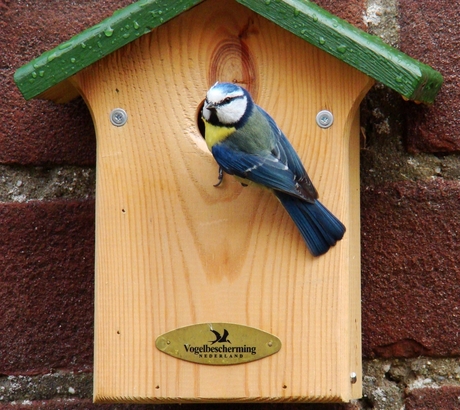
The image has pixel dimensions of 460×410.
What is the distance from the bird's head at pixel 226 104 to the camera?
→ 1516mm

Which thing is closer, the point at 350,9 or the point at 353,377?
the point at 353,377

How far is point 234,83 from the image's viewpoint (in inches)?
62.1

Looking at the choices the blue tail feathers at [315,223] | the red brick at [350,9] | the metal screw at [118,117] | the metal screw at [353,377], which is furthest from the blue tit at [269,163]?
the red brick at [350,9]

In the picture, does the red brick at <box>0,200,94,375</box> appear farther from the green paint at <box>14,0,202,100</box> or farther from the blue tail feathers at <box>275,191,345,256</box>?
the blue tail feathers at <box>275,191,345,256</box>

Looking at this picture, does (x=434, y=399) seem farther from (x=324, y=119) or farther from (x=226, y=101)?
(x=226, y=101)

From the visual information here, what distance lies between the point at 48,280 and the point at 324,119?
0.68 m

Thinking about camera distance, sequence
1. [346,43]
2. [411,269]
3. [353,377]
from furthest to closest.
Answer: [411,269] < [353,377] < [346,43]

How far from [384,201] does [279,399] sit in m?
0.50

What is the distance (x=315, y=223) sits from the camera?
1.51m

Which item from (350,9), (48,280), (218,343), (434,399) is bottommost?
(434,399)

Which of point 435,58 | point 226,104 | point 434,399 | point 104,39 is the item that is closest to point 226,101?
point 226,104

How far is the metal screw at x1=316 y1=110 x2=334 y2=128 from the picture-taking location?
61.1 inches

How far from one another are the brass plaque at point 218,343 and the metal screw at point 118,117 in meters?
0.39

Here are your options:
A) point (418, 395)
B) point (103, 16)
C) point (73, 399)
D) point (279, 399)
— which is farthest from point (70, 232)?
point (418, 395)
